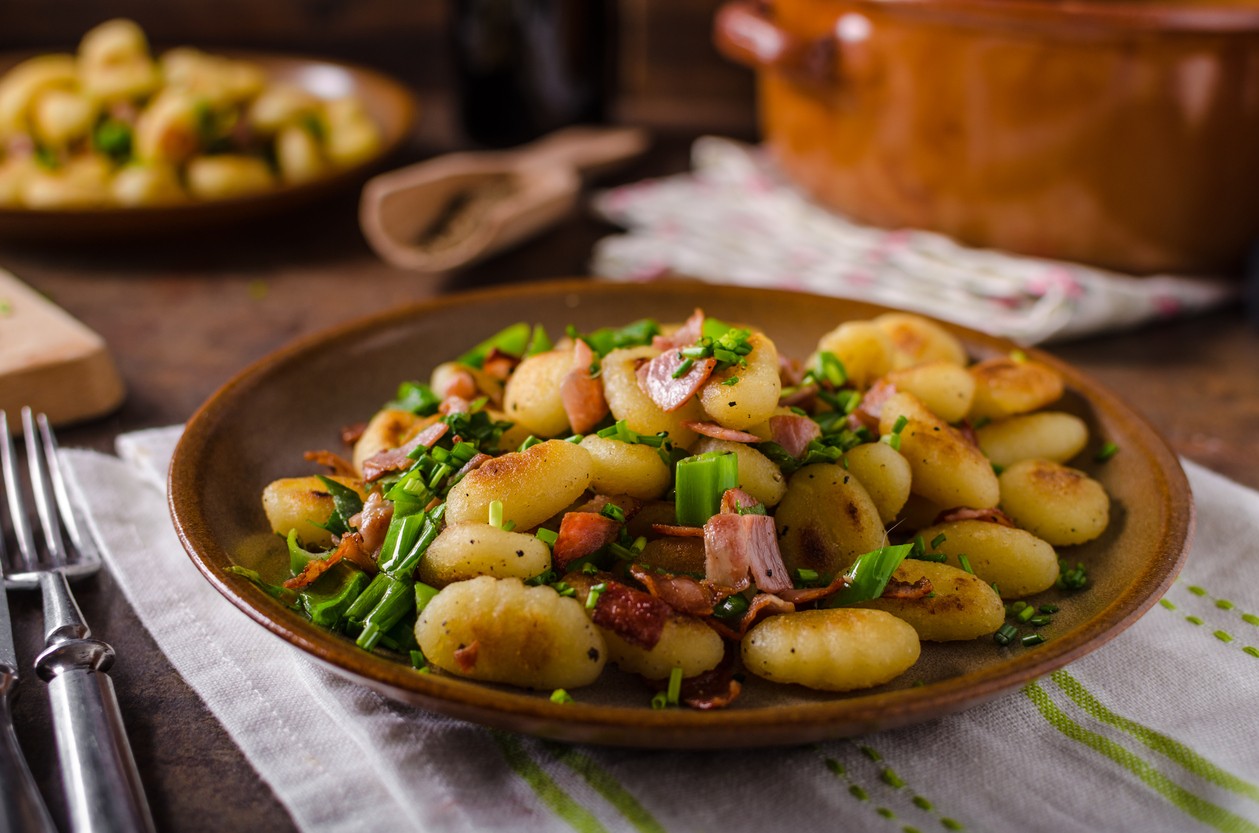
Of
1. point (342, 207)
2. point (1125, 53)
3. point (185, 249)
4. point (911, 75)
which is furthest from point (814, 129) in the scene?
point (185, 249)

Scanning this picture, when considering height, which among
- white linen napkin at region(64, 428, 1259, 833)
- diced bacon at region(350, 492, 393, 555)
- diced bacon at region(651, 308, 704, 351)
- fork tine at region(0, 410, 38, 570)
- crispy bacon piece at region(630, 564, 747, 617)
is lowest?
white linen napkin at region(64, 428, 1259, 833)

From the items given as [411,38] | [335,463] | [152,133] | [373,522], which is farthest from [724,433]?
[411,38]

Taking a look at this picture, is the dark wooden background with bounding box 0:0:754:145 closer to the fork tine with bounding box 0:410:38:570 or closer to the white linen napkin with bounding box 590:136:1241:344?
the white linen napkin with bounding box 590:136:1241:344

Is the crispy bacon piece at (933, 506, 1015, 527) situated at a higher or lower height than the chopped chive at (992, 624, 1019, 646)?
higher

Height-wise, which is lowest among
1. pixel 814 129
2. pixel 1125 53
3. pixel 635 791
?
pixel 635 791

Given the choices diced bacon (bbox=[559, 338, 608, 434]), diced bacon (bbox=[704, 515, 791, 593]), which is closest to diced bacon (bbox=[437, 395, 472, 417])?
diced bacon (bbox=[559, 338, 608, 434])

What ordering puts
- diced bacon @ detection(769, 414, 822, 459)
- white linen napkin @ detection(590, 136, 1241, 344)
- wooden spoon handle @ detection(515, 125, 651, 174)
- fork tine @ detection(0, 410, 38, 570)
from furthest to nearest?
wooden spoon handle @ detection(515, 125, 651, 174) < white linen napkin @ detection(590, 136, 1241, 344) < fork tine @ detection(0, 410, 38, 570) < diced bacon @ detection(769, 414, 822, 459)

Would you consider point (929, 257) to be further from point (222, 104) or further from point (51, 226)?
→ point (51, 226)
